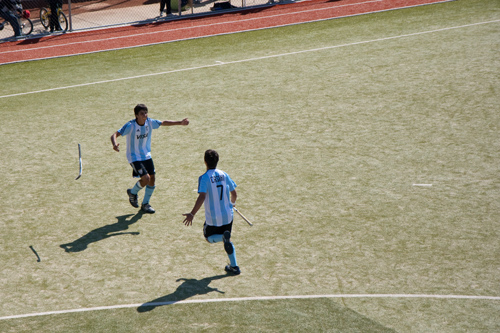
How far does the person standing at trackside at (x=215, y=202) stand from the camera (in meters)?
7.64

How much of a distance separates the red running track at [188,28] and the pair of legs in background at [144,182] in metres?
13.0

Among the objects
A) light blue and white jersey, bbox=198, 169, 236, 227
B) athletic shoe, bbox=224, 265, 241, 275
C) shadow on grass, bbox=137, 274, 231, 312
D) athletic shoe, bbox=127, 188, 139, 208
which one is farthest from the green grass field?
light blue and white jersey, bbox=198, 169, 236, 227

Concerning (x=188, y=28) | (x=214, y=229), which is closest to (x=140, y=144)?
(x=214, y=229)

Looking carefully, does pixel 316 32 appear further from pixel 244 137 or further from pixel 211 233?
pixel 211 233

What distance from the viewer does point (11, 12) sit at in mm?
22516

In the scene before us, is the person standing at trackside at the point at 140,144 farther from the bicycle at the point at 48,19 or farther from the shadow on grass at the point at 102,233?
the bicycle at the point at 48,19

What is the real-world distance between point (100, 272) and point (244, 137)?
5.75 m

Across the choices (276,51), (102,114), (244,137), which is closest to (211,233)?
(244,137)

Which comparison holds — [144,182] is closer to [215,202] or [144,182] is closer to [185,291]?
[215,202]

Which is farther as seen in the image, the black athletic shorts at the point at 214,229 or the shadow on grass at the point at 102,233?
the shadow on grass at the point at 102,233

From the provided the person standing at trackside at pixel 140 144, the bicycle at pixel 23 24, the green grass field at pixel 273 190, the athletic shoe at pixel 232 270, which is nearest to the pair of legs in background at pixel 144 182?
the person standing at trackside at pixel 140 144

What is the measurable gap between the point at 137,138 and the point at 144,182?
0.80 meters

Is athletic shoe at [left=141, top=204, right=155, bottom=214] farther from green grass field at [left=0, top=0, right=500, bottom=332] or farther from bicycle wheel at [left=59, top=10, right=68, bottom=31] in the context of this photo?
bicycle wheel at [left=59, top=10, right=68, bottom=31]

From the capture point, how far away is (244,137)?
12992 millimetres
